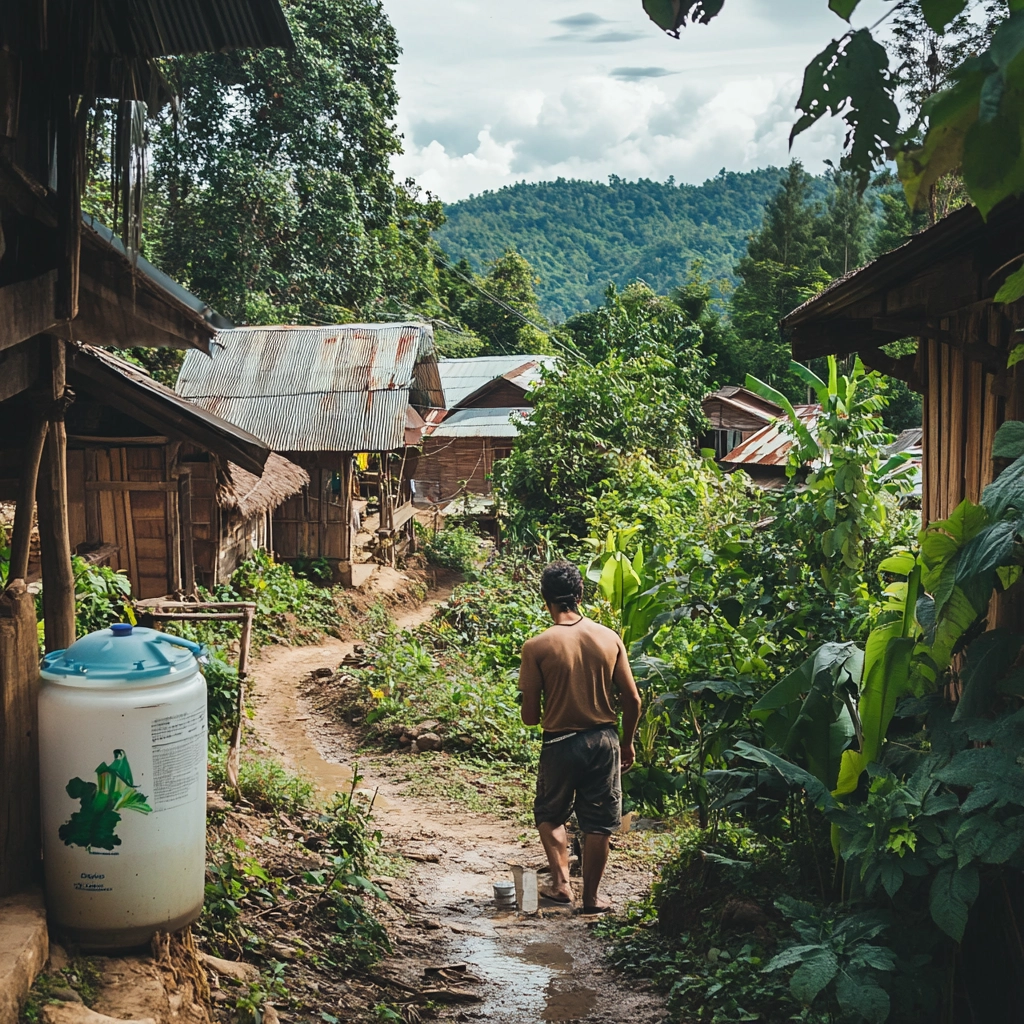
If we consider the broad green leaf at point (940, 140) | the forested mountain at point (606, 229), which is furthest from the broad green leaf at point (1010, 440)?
the forested mountain at point (606, 229)

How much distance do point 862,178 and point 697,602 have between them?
187 inches

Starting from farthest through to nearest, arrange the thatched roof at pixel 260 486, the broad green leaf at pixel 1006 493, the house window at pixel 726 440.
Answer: the house window at pixel 726 440
the thatched roof at pixel 260 486
the broad green leaf at pixel 1006 493

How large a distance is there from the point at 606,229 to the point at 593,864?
91149 mm

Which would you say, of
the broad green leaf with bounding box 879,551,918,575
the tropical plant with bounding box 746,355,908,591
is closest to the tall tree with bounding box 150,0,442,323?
the tropical plant with bounding box 746,355,908,591

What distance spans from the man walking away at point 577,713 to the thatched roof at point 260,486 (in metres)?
7.73

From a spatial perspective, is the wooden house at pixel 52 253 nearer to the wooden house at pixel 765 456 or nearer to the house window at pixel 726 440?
→ the wooden house at pixel 765 456

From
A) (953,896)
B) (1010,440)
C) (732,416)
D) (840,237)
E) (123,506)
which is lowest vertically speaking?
(953,896)

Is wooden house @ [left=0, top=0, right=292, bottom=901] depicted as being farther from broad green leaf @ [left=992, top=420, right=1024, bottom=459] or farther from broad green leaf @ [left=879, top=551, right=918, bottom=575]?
broad green leaf @ [left=879, top=551, right=918, bottom=575]

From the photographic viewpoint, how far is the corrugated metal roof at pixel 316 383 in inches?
664

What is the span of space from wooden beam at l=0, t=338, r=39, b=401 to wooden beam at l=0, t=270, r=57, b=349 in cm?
25

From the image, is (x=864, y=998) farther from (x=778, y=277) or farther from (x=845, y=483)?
(x=778, y=277)

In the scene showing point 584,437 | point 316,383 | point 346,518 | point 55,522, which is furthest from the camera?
point 316,383

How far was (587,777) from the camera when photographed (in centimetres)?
518

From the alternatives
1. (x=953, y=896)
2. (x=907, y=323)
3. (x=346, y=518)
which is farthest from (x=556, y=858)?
(x=346, y=518)
